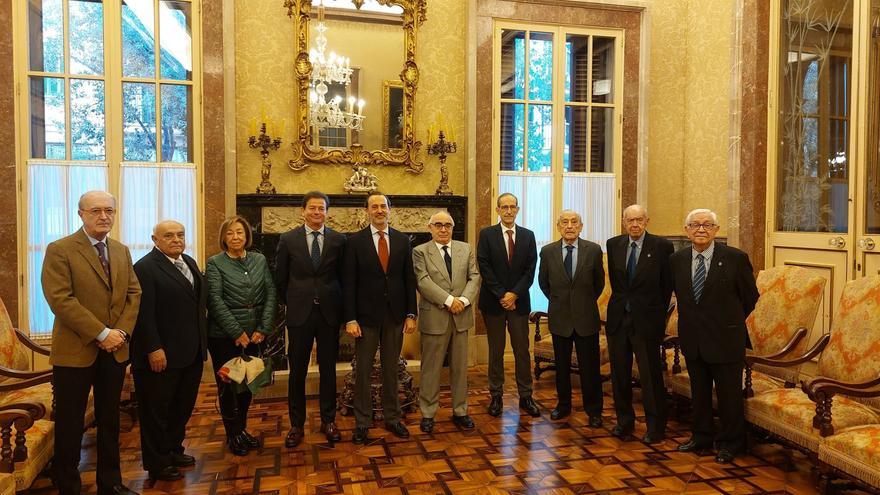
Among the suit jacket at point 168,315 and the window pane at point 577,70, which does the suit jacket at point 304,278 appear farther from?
the window pane at point 577,70

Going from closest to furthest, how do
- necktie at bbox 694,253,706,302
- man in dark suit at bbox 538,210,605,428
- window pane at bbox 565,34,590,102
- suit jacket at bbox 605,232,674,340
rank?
necktie at bbox 694,253,706,302 < suit jacket at bbox 605,232,674,340 < man in dark suit at bbox 538,210,605,428 < window pane at bbox 565,34,590,102

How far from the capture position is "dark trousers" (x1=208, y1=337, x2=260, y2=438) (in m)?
3.58

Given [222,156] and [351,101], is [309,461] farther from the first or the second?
[351,101]

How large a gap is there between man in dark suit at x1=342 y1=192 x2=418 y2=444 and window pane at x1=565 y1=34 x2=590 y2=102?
10.4ft

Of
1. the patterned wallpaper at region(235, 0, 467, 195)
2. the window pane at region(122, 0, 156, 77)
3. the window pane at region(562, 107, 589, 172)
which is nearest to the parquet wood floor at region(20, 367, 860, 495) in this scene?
the patterned wallpaper at region(235, 0, 467, 195)

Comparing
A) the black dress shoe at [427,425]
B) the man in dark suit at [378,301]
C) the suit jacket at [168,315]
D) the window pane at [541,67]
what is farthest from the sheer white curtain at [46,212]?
the window pane at [541,67]

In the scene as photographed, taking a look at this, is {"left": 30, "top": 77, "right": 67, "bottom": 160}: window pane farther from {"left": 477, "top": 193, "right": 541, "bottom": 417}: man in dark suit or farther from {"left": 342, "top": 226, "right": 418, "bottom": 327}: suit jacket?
{"left": 477, "top": 193, "right": 541, "bottom": 417}: man in dark suit

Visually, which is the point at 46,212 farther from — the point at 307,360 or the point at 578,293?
the point at 578,293

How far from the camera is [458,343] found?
4137mm

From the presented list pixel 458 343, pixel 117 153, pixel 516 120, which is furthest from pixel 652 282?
pixel 117 153

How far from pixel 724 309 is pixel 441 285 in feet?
5.36

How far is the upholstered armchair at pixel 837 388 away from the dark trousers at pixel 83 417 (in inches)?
128

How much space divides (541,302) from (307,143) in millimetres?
2642

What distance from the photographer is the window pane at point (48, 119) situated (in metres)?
5.25
